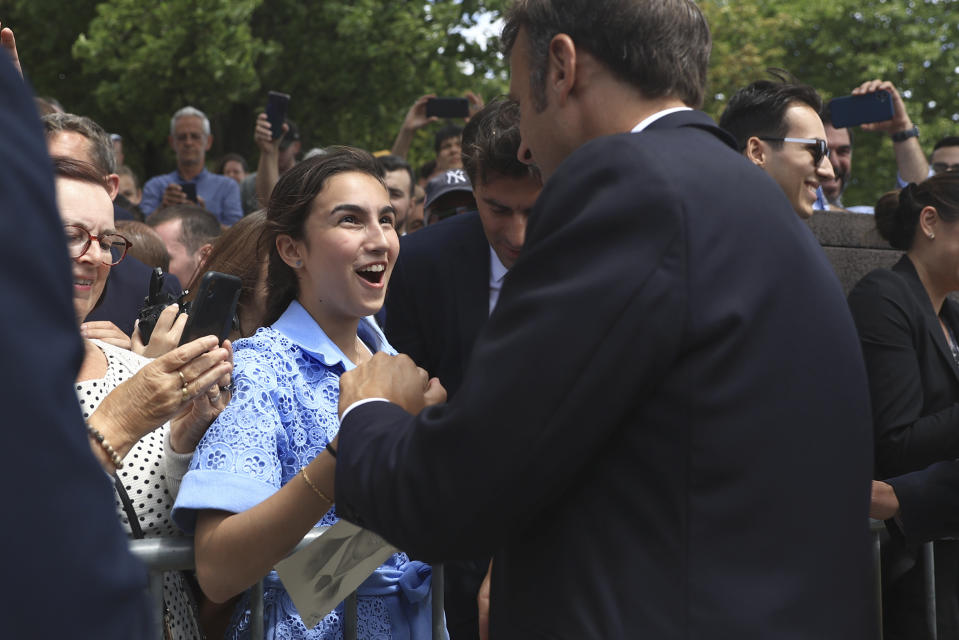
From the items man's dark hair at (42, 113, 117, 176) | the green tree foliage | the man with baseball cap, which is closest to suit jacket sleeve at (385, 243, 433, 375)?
the man with baseball cap

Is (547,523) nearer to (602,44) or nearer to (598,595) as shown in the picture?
(598,595)

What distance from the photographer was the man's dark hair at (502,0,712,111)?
6.41ft

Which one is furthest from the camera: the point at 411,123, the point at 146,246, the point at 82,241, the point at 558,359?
the point at 411,123

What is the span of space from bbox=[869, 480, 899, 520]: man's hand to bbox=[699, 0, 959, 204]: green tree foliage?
22472mm

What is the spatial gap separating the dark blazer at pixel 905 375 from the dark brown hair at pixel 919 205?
447mm

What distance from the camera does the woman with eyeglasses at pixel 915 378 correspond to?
397cm

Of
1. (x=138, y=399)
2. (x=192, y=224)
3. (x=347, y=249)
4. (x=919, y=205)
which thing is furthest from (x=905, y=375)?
(x=192, y=224)

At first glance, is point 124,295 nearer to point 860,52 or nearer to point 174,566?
point 174,566

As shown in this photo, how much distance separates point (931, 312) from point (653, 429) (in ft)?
9.94

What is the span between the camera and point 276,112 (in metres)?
7.75

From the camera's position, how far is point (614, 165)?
173 centimetres

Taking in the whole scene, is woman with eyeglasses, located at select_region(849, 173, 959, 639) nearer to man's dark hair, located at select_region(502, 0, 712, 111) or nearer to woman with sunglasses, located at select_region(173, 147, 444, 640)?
woman with sunglasses, located at select_region(173, 147, 444, 640)

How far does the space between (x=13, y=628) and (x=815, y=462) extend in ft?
4.14

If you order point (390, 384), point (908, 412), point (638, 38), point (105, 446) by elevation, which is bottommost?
point (908, 412)
